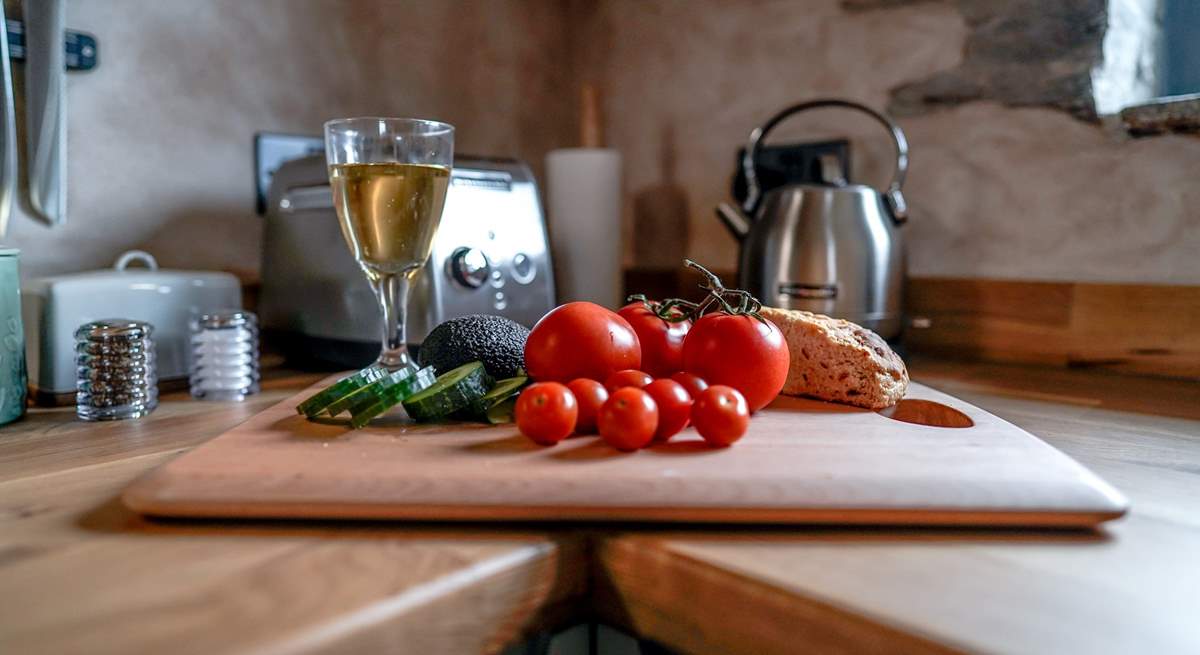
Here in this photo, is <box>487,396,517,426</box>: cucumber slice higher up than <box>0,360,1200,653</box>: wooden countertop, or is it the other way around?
<box>487,396,517,426</box>: cucumber slice

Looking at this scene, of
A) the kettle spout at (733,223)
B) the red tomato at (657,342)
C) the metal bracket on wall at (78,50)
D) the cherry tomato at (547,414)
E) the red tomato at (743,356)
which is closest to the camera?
the cherry tomato at (547,414)

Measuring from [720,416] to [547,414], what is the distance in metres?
0.13

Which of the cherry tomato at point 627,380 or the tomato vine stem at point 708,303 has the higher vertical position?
the tomato vine stem at point 708,303

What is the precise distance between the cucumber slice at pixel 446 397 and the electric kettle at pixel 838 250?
24.5 inches

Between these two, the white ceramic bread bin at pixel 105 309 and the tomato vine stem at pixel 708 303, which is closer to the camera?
the tomato vine stem at pixel 708 303

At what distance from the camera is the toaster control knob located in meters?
1.02

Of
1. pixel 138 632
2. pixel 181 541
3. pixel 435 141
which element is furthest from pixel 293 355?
pixel 138 632

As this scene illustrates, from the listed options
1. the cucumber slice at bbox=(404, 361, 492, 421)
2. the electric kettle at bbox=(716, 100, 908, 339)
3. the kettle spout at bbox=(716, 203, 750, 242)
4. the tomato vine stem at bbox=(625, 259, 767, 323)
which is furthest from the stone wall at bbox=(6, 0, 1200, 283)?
the cucumber slice at bbox=(404, 361, 492, 421)

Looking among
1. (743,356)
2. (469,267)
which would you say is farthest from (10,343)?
(743,356)

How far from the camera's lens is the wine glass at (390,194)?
0.79 m

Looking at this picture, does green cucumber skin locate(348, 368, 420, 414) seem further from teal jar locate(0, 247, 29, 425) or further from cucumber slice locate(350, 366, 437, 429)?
teal jar locate(0, 247, 29, 425)

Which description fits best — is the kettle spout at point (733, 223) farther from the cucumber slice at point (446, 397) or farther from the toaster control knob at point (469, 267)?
A: the cucumber slice at point (446, 397)

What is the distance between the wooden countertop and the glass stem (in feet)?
0.99

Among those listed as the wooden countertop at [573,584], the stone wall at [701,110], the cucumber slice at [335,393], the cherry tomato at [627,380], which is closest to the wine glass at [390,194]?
the cucumber slice at [335,393]
